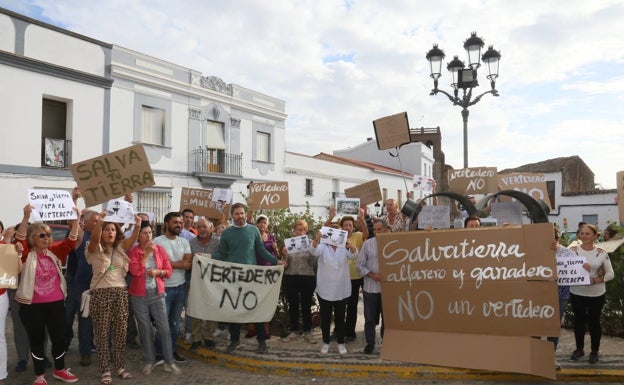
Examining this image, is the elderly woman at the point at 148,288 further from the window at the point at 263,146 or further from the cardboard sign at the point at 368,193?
the window at the point at 263,146

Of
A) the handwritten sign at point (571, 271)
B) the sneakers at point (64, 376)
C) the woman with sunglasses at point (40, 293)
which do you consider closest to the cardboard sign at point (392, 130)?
the handwritten sign at point (571, 271)

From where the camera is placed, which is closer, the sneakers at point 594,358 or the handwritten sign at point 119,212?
the handwritten sign at point 119,212

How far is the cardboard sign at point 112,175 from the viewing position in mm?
6434

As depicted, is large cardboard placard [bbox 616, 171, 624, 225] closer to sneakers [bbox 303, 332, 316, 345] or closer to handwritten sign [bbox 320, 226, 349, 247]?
handwritten sign [bbox 320, 226, 349, 247]

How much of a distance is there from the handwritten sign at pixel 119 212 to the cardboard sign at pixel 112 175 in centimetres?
91

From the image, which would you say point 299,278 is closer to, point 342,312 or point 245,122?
point 342,312

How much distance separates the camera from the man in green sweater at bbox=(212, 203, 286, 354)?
6609 mm

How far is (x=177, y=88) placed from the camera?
21078 mm

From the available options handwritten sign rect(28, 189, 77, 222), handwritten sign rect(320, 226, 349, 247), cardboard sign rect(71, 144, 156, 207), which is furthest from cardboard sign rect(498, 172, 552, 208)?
handwritten sign rect(28, 189, 77, 222)

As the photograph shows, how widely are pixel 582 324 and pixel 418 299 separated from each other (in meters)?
2.12

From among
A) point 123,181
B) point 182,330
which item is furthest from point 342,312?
point 123,181

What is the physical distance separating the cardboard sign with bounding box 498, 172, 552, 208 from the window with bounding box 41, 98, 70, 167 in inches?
555

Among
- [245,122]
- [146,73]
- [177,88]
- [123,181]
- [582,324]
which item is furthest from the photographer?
[245,122]

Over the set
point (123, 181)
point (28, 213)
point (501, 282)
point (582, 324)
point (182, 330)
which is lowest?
point (182, 330)
